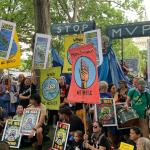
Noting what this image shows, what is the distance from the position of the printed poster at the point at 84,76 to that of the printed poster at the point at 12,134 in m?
1.90

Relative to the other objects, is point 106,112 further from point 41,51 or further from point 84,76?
point 41,51

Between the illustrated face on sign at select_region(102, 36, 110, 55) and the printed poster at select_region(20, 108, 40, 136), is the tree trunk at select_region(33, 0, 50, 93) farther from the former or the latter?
the printed poster at select_region(20, 108, 40, 136)

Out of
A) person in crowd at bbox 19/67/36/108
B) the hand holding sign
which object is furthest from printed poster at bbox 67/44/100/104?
person in crowd at bbox 19/67/36/108

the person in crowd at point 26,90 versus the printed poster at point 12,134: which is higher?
the person in crowd at point 26,90

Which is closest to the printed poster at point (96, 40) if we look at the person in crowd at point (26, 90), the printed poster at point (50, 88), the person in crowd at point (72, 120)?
the printed poster at point (50, 88)

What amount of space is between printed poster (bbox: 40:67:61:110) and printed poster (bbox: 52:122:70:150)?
3.73ft

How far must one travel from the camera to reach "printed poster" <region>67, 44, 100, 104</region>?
151 inches

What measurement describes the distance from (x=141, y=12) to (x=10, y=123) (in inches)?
635

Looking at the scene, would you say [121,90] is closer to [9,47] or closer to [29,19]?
[9,47]

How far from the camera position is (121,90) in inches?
216

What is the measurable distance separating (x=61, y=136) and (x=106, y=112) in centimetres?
113

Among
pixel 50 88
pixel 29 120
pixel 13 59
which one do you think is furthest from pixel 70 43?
pixel 29 120

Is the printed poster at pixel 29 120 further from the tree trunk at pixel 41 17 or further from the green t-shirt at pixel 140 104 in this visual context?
the tree trunk at pixel 41 17

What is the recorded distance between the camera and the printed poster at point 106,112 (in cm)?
461
